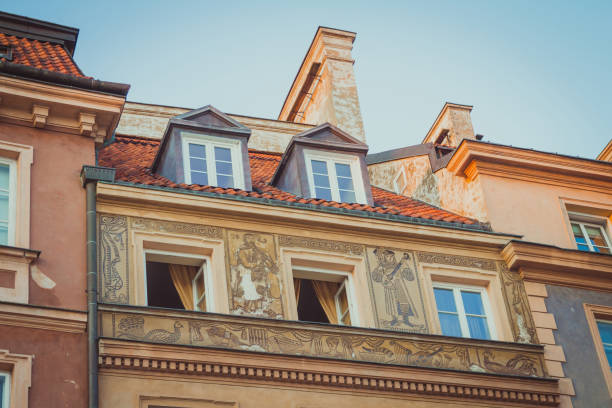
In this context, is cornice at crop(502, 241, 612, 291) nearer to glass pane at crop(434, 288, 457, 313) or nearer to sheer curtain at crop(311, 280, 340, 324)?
glass pane at crop(434, 288, 457, 313)

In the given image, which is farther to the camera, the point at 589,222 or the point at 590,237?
the point at 589,222

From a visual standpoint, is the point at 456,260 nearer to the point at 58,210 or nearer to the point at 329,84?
the point at 58,210

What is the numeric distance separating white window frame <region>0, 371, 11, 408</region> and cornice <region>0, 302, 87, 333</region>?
68cm

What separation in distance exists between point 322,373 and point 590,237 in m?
7.28

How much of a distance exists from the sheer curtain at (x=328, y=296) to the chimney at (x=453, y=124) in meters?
7.01

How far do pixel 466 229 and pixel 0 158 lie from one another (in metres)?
7.78

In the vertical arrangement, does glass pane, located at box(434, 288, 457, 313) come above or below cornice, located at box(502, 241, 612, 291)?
below

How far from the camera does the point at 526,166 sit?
63.8ft

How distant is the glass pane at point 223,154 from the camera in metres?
18.2

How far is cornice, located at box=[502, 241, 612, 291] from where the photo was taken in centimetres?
1766

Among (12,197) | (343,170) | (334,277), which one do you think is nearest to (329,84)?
(343,170)

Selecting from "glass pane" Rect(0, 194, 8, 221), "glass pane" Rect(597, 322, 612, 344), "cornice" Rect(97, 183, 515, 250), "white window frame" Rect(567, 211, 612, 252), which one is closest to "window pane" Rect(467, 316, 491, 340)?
"cornice" Rect(97, 183, 515, 250)

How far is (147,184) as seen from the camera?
16.5m

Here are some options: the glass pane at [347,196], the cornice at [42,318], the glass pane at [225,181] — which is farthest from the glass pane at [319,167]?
the cornice at [42,318]
